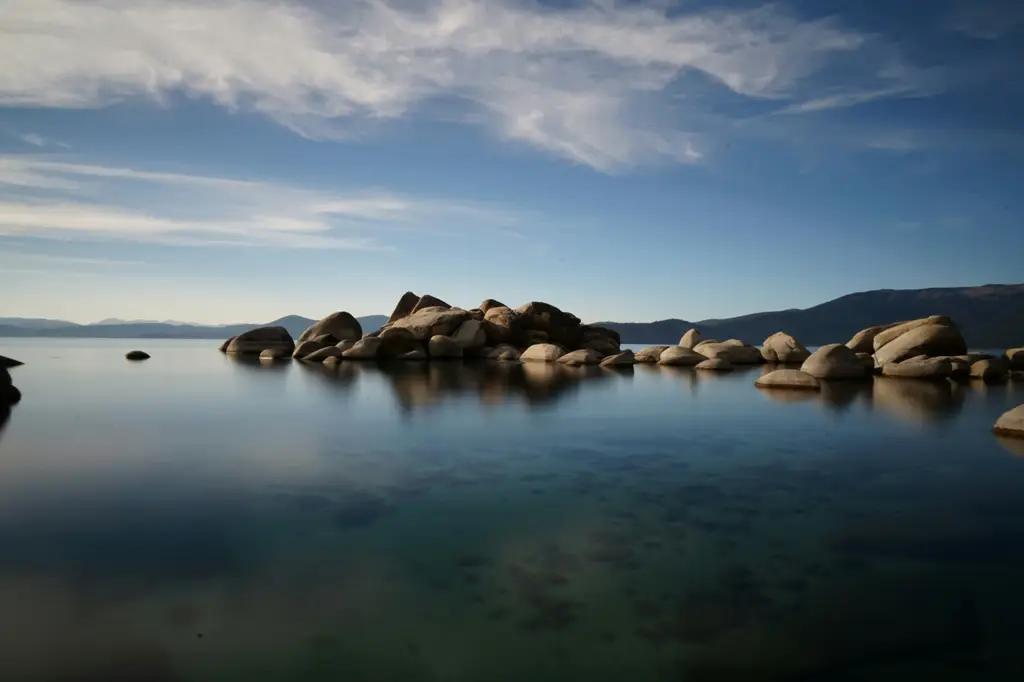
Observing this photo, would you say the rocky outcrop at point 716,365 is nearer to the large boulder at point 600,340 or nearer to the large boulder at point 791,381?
the large boulder at point 791,381

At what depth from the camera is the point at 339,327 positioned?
44.0 meters

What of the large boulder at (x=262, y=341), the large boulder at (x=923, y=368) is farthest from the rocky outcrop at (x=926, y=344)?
the large boulder at (x=262, y=341)

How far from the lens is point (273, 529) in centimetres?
607

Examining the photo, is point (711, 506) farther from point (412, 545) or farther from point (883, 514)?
point (412, 545)

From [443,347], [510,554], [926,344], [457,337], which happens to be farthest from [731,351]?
[510,554]

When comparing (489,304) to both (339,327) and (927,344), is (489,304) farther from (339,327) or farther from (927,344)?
(927,344)

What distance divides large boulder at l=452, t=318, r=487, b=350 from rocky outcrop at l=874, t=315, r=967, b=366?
21323mm

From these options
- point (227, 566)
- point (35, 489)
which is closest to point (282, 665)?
point (227, 566)

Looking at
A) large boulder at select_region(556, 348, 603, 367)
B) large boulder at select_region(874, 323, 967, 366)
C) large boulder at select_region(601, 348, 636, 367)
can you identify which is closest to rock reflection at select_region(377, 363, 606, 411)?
large boulder at select_region(601, 348, 636, 367)

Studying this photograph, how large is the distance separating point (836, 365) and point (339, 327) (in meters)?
31.1

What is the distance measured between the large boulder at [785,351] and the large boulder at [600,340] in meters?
10.5

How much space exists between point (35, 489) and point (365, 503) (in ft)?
13.2

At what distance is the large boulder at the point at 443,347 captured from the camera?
129ft

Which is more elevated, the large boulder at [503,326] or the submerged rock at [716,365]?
the large boulder at [503,326]
